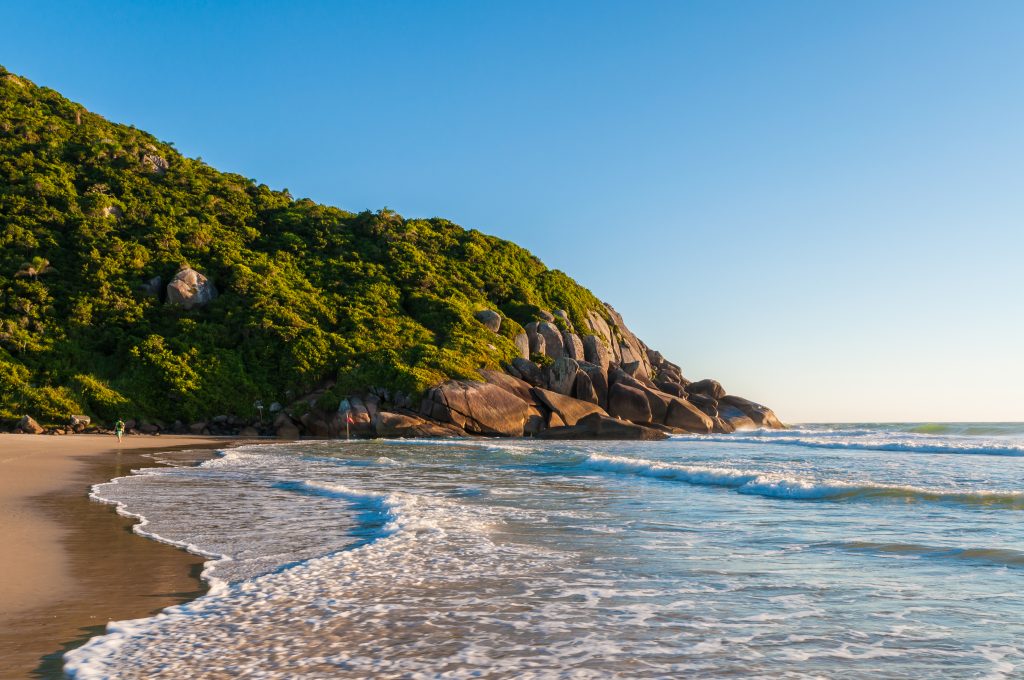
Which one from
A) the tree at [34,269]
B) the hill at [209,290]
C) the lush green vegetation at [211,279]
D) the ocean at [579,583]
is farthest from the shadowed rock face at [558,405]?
the ocean at [579,583]

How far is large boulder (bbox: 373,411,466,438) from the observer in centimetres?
4603

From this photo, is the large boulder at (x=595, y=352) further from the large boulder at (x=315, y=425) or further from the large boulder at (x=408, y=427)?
the large boulder at (x=315, y=425)

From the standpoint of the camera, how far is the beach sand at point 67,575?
218 inches

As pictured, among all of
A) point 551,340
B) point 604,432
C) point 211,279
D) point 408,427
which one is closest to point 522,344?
point 551,340

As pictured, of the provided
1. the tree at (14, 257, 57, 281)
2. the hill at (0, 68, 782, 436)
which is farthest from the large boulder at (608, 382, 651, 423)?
the tree at (14, 257, 57, 281)

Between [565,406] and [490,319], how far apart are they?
15.4m

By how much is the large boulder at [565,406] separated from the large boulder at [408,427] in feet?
23.1

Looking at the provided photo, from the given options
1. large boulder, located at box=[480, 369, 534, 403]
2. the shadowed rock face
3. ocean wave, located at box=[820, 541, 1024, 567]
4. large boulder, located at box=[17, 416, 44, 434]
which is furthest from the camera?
large boulder, located at box=[480, 369, 534, 403]

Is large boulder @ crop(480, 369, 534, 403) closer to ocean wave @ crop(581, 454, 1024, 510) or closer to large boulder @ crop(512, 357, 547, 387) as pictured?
large boulder @ crop(512, 357, 547, 387)

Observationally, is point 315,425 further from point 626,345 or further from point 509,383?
point 626,345

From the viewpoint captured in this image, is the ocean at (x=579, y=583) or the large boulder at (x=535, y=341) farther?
the large boulder at (x=535, y=341)

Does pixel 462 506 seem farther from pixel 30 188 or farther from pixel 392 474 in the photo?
pixel 30 188

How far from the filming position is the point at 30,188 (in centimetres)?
6181

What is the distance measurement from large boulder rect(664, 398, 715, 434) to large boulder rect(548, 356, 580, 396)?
7.89 metres
